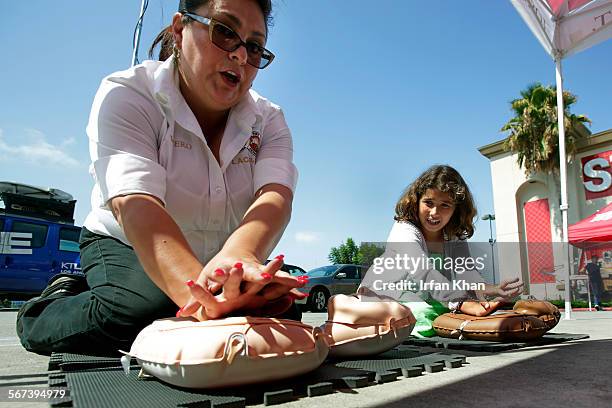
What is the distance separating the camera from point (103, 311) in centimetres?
147

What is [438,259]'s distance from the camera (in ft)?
9.25

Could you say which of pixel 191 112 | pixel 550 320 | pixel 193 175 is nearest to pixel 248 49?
pixel 191 112

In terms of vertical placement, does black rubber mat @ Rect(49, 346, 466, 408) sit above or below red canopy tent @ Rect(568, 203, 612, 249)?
below

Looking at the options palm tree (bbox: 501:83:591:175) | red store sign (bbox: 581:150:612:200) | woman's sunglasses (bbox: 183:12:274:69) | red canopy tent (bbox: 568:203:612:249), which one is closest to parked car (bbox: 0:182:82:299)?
woman's sunglasses (bbox: 183:12:274:69)

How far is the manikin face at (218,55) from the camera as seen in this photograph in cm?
133

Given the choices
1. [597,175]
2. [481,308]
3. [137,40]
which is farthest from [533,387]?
[597,175]

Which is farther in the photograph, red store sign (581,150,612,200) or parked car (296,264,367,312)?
red store sign (581,150,612,200)

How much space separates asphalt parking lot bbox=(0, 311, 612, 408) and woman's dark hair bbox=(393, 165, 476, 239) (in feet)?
4.12

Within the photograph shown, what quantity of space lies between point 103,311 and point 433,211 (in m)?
2.08

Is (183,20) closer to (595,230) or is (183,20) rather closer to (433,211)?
(433,211)

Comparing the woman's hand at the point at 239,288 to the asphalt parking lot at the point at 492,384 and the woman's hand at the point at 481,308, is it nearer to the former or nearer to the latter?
the asphalt parking lot at the point at 492,384

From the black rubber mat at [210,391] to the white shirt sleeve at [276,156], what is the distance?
0.66 m

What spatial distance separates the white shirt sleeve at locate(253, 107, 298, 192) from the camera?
5.03 ft

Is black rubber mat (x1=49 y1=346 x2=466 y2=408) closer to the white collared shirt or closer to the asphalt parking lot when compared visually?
the asphalt parking lot
